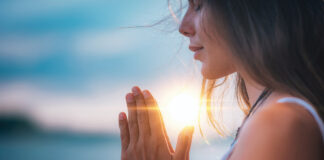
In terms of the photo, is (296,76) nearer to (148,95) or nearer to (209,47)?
(209,47)

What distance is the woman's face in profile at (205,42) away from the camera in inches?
93.1

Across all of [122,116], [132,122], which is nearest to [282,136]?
[132,122]

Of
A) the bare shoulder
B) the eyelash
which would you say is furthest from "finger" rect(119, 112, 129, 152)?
the bare shoulder

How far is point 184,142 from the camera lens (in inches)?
96.0

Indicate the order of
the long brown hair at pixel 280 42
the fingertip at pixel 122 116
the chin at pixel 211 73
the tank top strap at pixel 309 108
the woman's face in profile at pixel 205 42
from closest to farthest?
the tank top strap at pixel 309 108, the long brown hair at pixel 280 42, the woman's face in profile at pixel 205 42, the chin at pixel 211 73, the fingertip at pixel 122 116

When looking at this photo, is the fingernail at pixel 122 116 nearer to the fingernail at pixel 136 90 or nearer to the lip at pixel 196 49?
the fingernail at pixel 136 90

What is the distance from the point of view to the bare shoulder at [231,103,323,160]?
156cm

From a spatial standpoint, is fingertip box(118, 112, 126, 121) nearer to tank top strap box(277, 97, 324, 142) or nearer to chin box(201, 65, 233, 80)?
chin box(201, 65, 233, 80)

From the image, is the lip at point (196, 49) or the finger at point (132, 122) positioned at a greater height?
the lip at point (196, 49)

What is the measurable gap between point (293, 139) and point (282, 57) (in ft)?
1.86

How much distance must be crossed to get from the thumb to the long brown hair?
0.69 meters

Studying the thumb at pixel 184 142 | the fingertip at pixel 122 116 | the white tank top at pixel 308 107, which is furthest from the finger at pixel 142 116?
the white tank top at pixel 308 107

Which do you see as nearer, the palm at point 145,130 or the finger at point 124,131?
the palm at point 145,130

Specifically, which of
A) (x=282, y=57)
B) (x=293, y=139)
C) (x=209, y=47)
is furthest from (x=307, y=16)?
(x=293, y=139)
